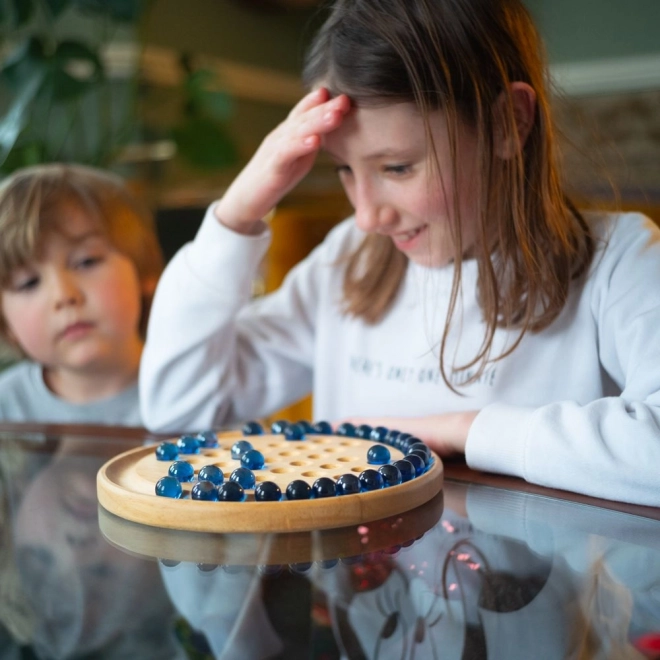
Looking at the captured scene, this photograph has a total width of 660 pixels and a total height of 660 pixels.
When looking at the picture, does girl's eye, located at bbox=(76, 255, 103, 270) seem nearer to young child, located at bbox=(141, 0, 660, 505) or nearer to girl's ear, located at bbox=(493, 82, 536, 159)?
young child, located at bbox=(141, 0, 660, 505)

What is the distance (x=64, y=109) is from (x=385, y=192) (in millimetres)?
2258

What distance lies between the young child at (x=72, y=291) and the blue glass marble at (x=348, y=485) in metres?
0.69

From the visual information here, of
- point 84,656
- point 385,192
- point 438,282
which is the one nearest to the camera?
point 84,656

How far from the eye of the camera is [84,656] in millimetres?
407

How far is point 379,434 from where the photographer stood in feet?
2.65

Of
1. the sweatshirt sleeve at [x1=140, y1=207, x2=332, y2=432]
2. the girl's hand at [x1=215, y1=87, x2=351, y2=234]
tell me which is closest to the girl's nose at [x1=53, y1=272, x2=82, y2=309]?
the sweatshirt sleeve at [x1=140, y1=207, x2=332, y2=432]

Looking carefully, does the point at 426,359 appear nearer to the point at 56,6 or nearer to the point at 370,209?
the point at 370,209

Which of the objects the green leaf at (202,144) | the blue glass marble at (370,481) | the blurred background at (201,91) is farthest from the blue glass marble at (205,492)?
the green leaf at (202,144)

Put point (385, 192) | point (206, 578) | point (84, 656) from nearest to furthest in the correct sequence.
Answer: point (84, 656) < point (206, 578) < point (385, 192)

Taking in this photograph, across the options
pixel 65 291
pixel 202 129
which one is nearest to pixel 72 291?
pixel 65 291

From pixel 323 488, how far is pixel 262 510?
0.16 ft

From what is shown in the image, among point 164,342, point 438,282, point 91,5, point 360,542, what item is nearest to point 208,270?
point 164,342

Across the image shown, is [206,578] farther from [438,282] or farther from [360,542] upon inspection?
[438,282]

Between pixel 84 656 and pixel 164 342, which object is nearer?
pixel 84 656
